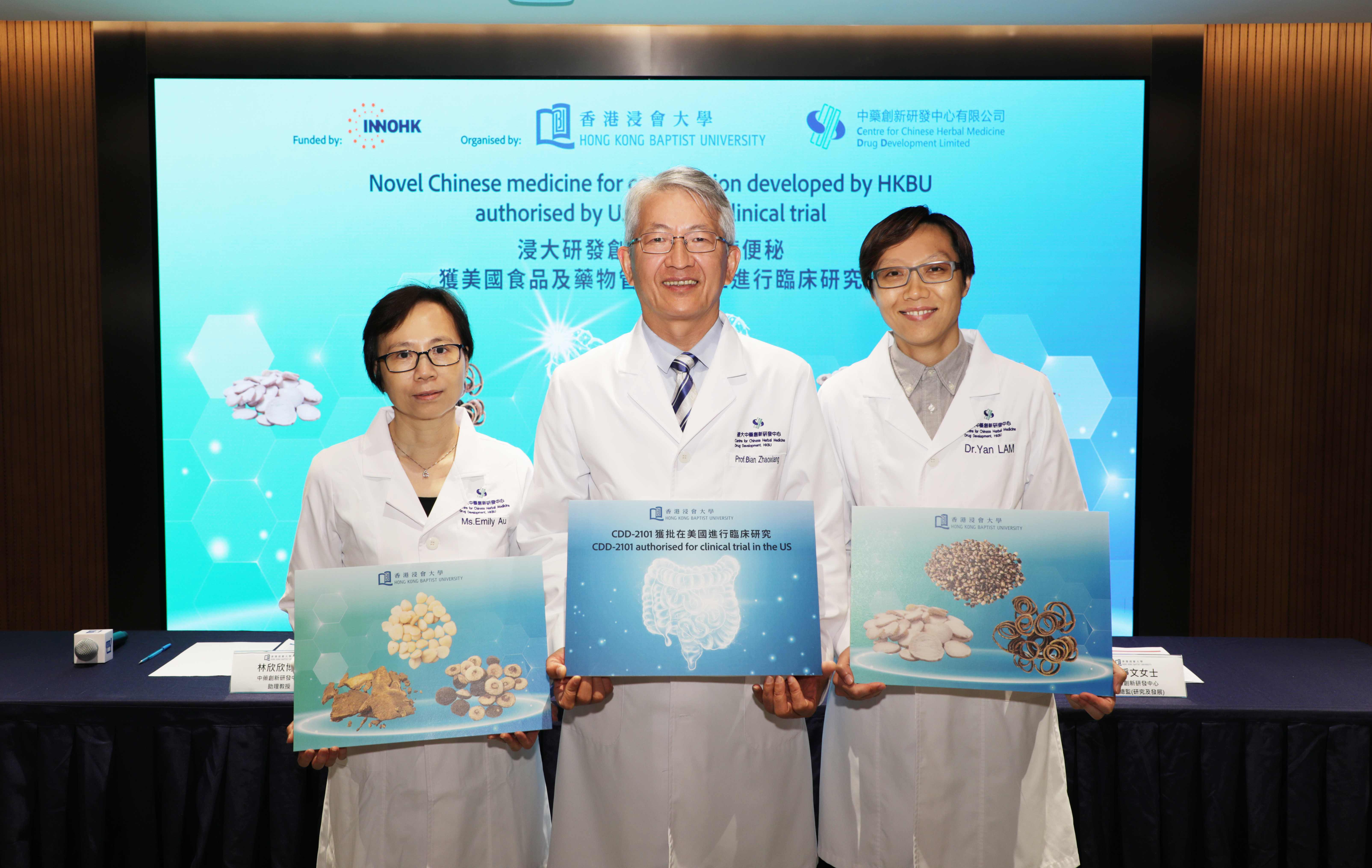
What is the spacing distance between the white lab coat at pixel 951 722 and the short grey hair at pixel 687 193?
1.61ft

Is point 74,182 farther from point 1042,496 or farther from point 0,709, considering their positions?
point 1042,496

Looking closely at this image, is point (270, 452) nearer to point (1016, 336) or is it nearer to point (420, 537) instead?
point (420, 537)

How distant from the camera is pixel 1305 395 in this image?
3.39 metres

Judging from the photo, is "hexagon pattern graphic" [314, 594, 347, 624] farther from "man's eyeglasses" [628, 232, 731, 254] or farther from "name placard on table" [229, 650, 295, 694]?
"man's eyeglasses" [628, 232, 731, 254]

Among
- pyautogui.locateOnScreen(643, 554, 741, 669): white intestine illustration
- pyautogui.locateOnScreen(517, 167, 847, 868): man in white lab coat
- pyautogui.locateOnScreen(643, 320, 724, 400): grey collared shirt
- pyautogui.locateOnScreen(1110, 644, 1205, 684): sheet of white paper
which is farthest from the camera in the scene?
pyautogui.locateOnScreen(1110, 644, 1205, 684): sheet of white paper

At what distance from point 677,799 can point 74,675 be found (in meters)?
1.93

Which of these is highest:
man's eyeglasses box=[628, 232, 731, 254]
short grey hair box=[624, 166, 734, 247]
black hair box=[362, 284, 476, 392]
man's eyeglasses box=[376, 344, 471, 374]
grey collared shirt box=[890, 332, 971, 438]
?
short grey hair box=[624, 166, 734, 247]

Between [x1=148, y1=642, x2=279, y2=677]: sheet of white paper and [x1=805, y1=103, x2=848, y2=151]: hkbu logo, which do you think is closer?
[x1=148, y1=642, x2=279, y2=677]: sheet of white paper

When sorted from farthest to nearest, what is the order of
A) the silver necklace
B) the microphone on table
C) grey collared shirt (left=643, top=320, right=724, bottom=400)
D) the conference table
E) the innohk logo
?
the innohk logo, the microphone on table, the conference table, the silver necklace, grey collared shirt (left=643, top=320, right=724, bottom=400)

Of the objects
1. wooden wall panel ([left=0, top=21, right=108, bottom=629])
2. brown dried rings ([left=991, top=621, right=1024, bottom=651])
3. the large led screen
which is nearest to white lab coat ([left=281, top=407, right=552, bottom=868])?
brown dried rings ([left=991, top=621, right=1024, bottom=651])

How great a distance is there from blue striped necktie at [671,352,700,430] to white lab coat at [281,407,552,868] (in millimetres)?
442

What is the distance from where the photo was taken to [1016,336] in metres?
3.34

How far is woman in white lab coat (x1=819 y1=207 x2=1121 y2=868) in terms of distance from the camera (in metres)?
1.78

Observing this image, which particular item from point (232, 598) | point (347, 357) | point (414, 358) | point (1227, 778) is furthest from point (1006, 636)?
point (232, 598)
